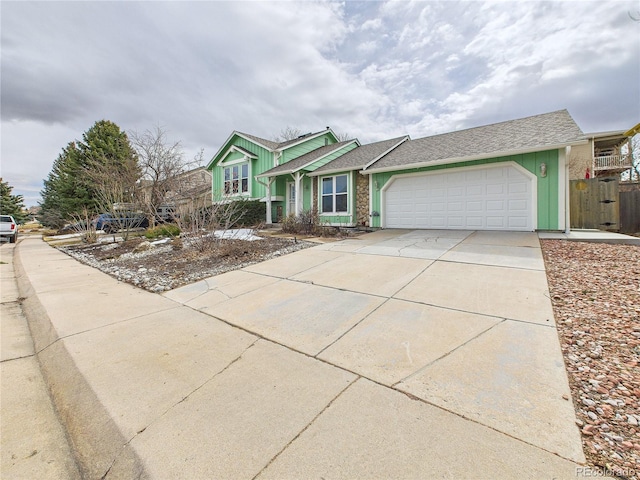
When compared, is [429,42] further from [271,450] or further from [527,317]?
[271,450]

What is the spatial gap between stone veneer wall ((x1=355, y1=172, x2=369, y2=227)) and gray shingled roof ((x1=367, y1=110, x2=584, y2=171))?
2.81 feet

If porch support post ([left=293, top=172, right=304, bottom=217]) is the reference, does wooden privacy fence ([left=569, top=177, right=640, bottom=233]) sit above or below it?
below

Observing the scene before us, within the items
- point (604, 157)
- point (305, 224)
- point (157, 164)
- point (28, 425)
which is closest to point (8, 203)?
point (157, 164)

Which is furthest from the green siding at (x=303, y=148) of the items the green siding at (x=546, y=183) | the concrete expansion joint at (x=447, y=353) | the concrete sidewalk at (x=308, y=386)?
the concrete expansion joint at (x=447, y=353)

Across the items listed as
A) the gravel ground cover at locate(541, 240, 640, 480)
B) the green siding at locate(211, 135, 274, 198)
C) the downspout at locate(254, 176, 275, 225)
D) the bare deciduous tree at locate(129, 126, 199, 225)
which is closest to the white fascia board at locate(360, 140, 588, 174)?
the gravel ground cover at locate(541, 240, 640, 480)

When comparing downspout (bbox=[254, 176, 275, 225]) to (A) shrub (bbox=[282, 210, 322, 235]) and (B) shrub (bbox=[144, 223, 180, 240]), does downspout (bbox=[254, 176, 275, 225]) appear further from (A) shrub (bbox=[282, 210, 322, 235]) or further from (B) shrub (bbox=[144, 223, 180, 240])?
(B) shrub (bbox=[144, 223, 180, 240])

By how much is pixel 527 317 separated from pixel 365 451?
2532 millimetres

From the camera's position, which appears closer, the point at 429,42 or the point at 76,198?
the point at 429,42

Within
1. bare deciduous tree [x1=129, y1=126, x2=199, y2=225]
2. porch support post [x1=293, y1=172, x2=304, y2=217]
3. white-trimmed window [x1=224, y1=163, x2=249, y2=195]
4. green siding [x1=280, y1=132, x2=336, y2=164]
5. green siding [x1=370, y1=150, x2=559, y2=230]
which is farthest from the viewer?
white-trimmed window [x1=224, y1=163, x2=249, y2=195]

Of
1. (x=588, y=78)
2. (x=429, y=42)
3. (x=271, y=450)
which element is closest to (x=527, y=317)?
(x=271, y=450)

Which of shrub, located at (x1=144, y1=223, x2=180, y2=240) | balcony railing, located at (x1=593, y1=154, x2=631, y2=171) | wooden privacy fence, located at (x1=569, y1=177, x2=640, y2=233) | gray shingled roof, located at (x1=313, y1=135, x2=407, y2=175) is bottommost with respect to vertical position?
shrub, located at (x1=144, y1=223, x2=180, y2=240)

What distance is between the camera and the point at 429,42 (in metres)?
9.34

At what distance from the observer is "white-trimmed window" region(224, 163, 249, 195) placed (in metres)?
16.7

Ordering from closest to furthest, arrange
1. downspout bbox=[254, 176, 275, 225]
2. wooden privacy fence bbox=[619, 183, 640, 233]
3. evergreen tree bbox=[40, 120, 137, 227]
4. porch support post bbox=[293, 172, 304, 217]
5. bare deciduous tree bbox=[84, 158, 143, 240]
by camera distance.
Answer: wooden privacy fence bbox=[619, 183, 640, 233] → bare deciduous tree bbox=[84, 158, 143, 240] → porch support post bbox=[293, 172, 304, 217] → downspout bbox=[254, 176, 275, 225] → evergreen tree bbox=[40, 120, 137, 227]
